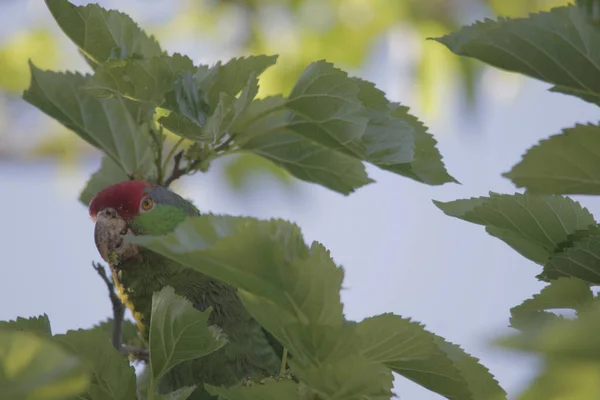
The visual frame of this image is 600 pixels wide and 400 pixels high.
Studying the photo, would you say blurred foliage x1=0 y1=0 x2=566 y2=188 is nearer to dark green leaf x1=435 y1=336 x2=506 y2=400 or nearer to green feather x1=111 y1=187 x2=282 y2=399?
green feather x1=111 y1=187 x2=282 y2=399

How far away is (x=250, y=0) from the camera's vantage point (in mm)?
3844

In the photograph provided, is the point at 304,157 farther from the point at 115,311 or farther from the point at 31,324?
the point at 31,324

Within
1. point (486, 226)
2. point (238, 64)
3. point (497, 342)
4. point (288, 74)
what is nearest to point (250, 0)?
point (288, 74)

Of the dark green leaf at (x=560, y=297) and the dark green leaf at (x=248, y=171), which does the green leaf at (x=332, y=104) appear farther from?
the dark green leaf at (x=248, y=171)

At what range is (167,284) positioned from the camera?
75.3 inches

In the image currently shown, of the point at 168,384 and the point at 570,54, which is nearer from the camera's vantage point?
the point at 570,54

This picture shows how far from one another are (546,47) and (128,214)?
1244 millimetres

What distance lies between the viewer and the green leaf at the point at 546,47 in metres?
0.95

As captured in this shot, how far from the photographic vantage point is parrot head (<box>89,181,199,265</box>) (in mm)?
1876

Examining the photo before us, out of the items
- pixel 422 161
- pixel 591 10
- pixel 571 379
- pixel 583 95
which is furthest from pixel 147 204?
pixel 571 379

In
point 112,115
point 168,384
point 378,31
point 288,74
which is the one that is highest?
point 378,31

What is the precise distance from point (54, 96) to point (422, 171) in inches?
31.5

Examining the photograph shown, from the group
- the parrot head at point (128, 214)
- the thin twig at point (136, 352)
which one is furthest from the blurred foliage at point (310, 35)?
the thin twig at point (136, 352)

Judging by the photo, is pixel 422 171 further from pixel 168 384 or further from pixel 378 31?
pixel 378 31
